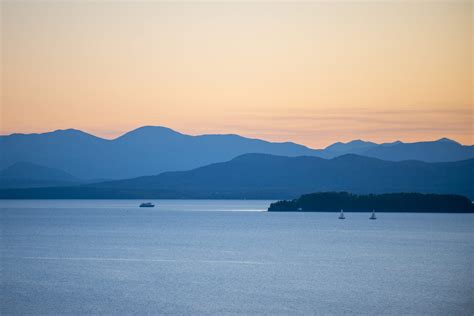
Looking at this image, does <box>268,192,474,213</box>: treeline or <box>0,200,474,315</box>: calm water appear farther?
<box>268,192,474,213</box>: treeline

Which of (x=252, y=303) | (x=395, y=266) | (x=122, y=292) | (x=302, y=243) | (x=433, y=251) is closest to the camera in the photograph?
(x=252, y=303)

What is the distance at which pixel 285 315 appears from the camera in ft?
113

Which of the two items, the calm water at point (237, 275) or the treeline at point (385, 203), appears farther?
the treeline at point (385, 203)

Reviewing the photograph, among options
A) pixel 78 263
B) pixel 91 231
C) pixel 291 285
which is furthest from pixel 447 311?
pixel 91 231

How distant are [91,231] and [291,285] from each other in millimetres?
55998

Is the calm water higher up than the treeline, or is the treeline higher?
the treeline

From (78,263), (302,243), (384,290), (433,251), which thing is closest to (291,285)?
(384,290)

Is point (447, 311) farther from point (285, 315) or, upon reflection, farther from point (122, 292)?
point (122, 292)

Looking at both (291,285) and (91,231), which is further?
(91,231)

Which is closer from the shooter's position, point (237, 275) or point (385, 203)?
point (237, 275)

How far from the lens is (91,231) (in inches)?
3775

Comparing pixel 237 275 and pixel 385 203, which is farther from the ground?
pixel 385 203

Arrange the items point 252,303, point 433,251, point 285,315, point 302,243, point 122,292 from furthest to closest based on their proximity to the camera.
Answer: point 302,243
point 433,251
point 122,292
point 252,303
point 285,315

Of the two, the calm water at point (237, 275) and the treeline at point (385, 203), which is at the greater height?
the treeline at point (385, 203)
